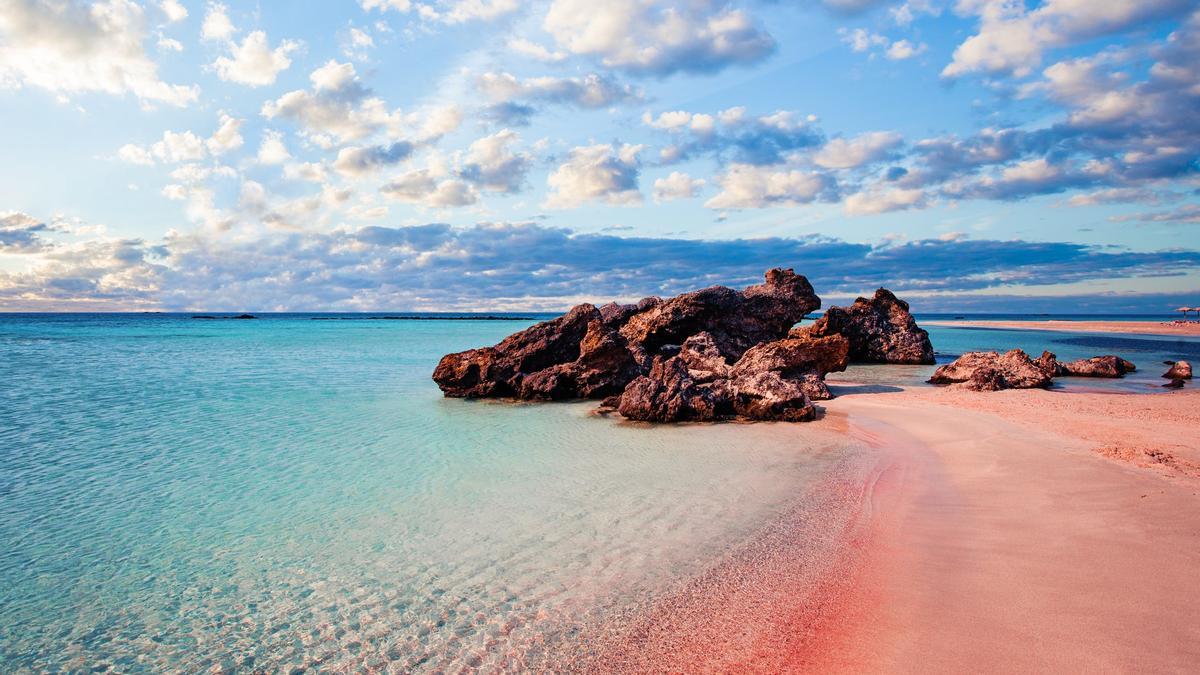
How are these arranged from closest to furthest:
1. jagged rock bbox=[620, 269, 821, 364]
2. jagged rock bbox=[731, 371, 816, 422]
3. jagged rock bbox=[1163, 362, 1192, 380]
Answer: jagged rock bbox=[731, 371, 816, 422] < jagged rock bbox=[1163, 362, 1192, 380] < jagged rock bbox=[620, 269, 821, 364]

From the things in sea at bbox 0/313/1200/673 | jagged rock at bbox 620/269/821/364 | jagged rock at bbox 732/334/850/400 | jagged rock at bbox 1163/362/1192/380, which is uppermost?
jagged rock at bbox 620/269/821/364

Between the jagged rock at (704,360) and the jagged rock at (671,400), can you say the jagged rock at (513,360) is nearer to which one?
the jagged rock at (704,360)

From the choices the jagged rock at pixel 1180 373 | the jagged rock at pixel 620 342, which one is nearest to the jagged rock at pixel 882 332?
the jagged rock at pixel 620 342

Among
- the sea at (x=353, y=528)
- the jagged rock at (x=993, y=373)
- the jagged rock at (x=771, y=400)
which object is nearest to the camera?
the sea at (x=353, y=528)

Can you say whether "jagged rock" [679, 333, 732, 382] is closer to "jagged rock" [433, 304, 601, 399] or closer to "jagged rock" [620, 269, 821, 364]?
"jagged rock" [620, 269, 821, 364]

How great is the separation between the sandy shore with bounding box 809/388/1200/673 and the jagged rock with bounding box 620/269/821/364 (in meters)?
9.92

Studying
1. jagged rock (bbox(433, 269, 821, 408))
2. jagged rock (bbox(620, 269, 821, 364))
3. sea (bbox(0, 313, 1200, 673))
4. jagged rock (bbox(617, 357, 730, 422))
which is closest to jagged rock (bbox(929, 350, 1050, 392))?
jagged rock (bbox(620, 269, 821, 364))

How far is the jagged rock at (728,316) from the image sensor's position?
19172 millimetres

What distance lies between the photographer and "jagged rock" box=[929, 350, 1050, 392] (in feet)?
52.3

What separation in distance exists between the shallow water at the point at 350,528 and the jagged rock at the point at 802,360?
Answer: 11.2 feet

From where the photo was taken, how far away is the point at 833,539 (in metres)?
5.55

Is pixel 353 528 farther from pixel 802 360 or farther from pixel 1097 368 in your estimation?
pixel 1097 368

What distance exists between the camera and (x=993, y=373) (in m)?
16.2

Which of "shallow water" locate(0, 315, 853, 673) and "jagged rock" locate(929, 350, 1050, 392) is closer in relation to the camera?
"shallow water" locate(0, 315, 853, 673)
